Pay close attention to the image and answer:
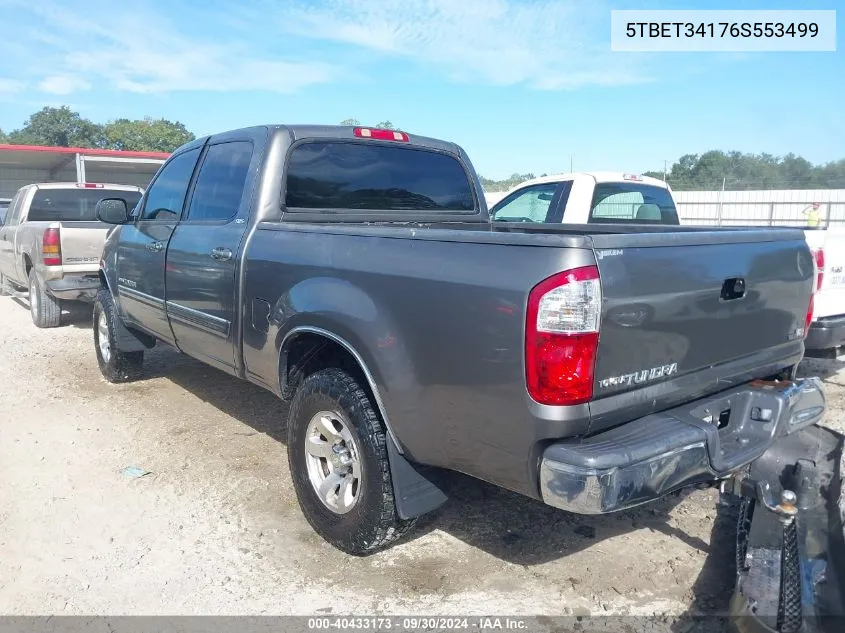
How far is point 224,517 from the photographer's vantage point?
3.77 m

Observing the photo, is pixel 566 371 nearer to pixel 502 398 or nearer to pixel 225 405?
pixel 502 398

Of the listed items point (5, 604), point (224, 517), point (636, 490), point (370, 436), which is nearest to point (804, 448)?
point (636, 490)

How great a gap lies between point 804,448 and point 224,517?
301cm

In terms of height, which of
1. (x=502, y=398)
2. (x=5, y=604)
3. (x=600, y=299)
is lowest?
(x=5, y=604)

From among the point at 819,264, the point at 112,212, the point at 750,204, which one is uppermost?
the point at 750,204

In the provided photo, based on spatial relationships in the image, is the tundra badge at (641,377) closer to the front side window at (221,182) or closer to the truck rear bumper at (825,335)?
the front side window at (221,182)

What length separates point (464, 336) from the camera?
2537mm

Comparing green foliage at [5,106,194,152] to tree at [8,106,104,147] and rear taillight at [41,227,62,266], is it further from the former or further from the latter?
rear taillight at [41,227,62,266]

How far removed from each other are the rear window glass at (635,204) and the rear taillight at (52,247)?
20.0 feet

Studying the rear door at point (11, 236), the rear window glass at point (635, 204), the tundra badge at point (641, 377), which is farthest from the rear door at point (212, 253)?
the rear door at point (11, 236)

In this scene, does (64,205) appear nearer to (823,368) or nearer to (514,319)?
(514,319)

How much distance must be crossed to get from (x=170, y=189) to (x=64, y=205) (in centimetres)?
526

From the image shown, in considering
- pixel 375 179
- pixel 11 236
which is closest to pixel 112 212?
pixel 375 179

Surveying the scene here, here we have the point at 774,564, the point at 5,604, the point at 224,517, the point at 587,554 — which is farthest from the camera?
the point at 224,517
